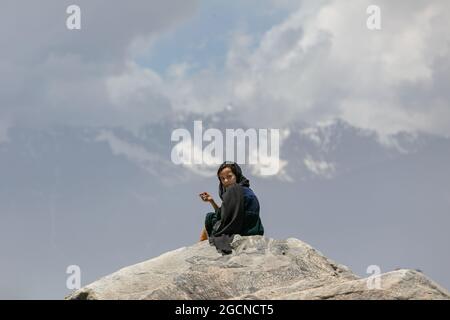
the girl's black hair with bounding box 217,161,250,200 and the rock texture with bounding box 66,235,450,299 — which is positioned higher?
the girl's black hair with bounding box 217,161,250,200

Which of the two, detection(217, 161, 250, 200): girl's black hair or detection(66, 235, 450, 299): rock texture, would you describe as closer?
detection(66, 235, 450, 299): rock texture

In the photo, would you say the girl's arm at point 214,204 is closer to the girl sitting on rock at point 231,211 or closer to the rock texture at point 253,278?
the girl sitting on rock at point 231,211

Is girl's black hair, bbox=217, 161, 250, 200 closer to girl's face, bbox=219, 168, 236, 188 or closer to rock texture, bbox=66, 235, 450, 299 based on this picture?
girl's face, bbox=219, 168, 236, 188

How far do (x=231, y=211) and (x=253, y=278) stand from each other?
70.2 inches

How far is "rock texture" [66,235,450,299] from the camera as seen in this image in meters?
14.6

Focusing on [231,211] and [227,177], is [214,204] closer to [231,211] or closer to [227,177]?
[231,211]

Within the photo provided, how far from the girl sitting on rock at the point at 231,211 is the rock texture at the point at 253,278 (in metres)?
0.21

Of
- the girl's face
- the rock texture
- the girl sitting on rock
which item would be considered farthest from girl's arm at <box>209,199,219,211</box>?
the rock texture
